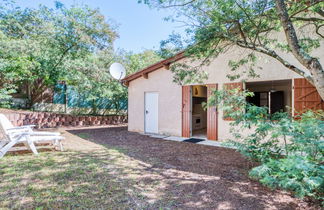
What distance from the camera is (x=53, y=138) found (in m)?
4.86

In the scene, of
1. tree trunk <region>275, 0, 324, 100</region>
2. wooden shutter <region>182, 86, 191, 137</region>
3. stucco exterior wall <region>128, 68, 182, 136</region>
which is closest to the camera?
tree trunk <region>275, 0, 324, 100</region>

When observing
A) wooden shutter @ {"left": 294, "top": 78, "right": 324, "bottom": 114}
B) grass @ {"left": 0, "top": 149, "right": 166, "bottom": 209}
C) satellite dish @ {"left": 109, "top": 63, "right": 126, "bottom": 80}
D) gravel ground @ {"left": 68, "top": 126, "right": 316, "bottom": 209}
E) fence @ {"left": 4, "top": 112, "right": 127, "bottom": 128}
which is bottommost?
gravel ground @ {"left": 68, "top": 126, "right": 316, "bottom": 209}

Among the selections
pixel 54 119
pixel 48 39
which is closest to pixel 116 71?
pixel 54 119

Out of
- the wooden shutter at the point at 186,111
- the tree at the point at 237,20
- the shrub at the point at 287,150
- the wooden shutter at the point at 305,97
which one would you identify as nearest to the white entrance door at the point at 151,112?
the wooden shutter at the point at 186,111

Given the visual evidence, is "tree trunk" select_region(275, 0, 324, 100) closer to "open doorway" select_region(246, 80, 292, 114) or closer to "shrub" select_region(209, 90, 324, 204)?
"shrub" select_region(209, 90, 324, 204)

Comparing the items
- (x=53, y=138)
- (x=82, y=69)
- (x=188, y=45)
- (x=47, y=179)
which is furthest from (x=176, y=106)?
(x=82, y=69)

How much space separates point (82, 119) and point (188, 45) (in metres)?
8.39

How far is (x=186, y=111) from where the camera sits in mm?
7219

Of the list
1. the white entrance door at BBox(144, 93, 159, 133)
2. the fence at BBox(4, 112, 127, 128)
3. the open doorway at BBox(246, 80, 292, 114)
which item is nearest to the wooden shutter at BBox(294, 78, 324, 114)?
the open doorway at BBox(246, 80, 292, 114)

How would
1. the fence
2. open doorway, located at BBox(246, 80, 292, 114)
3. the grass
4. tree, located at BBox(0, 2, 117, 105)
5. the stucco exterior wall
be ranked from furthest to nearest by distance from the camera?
1. open doorway, located at BBox(246, 80, 292, 114)
2. tree, located at BBox(0, 2, 117, 105)
3. the fence
4. the stucco exterior wall
5. the grass

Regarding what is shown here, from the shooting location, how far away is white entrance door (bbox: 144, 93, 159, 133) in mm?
8211

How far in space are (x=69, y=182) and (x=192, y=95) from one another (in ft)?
19.6

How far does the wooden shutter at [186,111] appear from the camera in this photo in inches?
282

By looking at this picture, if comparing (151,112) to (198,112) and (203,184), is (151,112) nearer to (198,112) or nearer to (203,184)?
(198,112)
